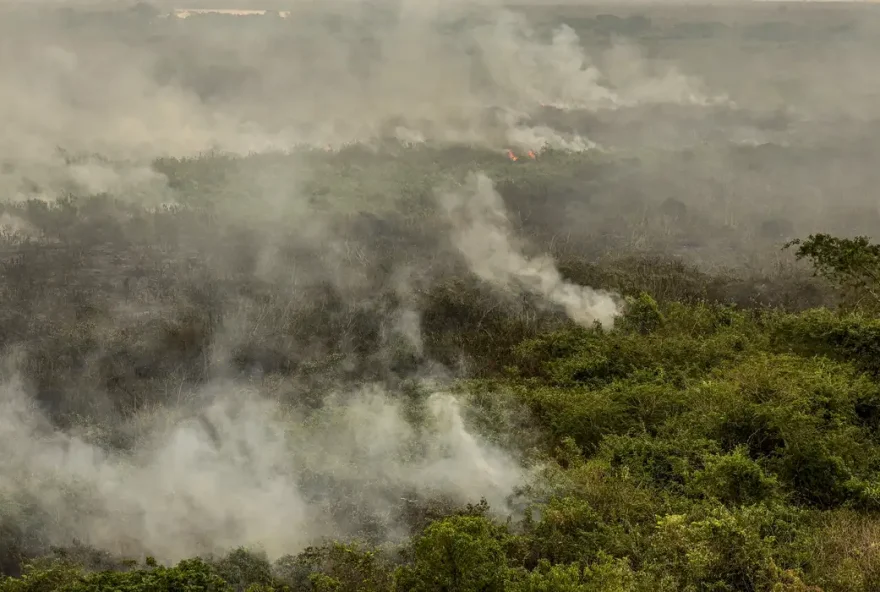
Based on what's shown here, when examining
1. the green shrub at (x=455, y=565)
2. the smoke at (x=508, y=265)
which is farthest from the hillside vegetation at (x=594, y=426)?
the smoke at (x=508, y=265)

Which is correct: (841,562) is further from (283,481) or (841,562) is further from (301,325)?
(301,325)

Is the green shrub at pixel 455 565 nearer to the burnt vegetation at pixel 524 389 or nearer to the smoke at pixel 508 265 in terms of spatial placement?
the burnt vegetation at pixel 524 389

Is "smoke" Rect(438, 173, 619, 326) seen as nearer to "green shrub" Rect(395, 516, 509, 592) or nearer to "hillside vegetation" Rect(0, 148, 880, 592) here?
"hillside vegetation" Rect(0, 148, 880, 592)

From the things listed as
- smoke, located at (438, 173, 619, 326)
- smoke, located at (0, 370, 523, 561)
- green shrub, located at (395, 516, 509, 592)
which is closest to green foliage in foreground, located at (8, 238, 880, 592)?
green shrub, located at (395, 516, 509, 592)

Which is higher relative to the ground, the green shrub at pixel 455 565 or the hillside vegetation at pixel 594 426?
the hillside vegetation at pixel 594 426

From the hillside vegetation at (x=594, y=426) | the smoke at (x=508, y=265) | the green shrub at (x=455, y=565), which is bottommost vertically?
the green shrub at (x=455, y=565)

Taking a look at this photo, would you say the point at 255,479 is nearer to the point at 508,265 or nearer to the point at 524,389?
the point at 524,389
